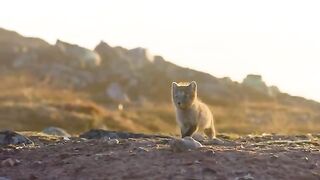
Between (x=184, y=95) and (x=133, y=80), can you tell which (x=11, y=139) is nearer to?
(x=184, y=95)

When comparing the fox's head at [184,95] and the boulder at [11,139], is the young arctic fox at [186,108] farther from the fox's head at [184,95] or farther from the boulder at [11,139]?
the boulder at [11,139]

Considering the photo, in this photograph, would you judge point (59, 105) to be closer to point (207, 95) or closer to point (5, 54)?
point (207, 95)

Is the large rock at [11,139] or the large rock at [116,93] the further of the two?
the large rock at [116,93]

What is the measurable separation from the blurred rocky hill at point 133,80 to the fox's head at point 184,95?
7220cm

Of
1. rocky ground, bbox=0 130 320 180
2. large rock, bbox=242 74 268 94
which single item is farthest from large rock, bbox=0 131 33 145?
large rock, bbox=242 74 268 94

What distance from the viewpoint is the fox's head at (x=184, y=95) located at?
862 inches

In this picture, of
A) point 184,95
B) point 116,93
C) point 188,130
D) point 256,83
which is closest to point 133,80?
point 116,93

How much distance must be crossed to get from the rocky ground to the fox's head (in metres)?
2.92

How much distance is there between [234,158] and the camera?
16.3m

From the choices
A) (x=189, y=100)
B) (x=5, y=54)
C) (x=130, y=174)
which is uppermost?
(x=5, y=54)

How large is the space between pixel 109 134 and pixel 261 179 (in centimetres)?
1136

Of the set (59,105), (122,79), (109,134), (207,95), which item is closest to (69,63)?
(122,79)

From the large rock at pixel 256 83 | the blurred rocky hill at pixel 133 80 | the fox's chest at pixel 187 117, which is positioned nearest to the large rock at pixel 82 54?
the blurred rocky hill at pixel 133 80

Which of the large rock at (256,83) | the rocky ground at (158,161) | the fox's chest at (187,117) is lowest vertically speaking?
the rocky ground at (158,161)
